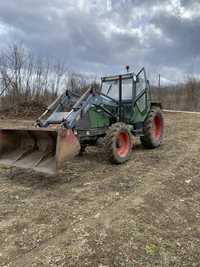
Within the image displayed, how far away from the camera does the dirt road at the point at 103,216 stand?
2.85 meters

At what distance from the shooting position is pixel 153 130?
785 centimetres

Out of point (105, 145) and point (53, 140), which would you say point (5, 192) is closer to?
point (53, 140)

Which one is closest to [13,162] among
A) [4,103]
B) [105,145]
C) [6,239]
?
[105,145]

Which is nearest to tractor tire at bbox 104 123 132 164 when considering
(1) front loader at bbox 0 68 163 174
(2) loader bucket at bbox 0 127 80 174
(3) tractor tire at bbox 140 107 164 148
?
(1) front loader at bbox 0 68 163 174

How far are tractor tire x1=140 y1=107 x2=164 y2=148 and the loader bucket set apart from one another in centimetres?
296

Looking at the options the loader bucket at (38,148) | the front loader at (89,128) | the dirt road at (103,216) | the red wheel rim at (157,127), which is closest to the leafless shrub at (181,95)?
the red wheel rim at (157,127)

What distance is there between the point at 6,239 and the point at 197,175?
12.7 ft

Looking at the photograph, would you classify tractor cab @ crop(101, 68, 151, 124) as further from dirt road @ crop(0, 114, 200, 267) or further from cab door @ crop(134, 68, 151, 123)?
dirt road @ crop(0, 114, 200, 267)

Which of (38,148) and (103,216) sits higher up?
(38,148)

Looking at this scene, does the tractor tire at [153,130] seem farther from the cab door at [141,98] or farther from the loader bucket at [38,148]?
the loader bucket at [38,148]

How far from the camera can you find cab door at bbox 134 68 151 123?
7.22 metres

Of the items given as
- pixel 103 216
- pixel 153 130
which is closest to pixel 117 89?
pixel 153 130

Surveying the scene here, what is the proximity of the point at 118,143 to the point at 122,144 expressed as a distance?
0.61ft

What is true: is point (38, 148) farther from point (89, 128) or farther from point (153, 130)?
point (153, 130)
